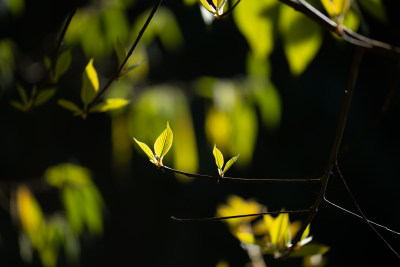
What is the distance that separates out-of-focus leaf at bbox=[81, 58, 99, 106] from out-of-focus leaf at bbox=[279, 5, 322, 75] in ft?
0.45

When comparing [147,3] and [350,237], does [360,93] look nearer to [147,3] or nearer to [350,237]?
[350,237]

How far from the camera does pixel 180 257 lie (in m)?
2.70

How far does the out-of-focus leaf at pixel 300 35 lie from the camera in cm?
30

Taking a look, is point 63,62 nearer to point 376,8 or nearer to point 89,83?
point 89,83

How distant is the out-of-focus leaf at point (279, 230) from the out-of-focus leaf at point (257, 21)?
139mm

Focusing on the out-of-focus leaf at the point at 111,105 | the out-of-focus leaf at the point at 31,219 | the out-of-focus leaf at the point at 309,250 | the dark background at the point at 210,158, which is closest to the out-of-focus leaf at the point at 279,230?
the out-of-focus leaf at the point at 309,250

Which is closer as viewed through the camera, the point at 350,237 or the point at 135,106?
the point at 135,106

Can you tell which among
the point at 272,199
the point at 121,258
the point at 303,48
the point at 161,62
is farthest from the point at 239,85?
the point at 121,258

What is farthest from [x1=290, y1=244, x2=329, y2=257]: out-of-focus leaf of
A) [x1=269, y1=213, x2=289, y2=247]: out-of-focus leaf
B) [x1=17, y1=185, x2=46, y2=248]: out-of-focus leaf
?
[x1=17, y1=185, x2=46, y2=248]: out-of-focus leaf

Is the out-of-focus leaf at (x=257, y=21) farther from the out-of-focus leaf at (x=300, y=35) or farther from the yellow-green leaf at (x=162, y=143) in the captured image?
the yellow-green leaf at (x=162, y=143)

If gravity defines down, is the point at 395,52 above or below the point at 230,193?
above

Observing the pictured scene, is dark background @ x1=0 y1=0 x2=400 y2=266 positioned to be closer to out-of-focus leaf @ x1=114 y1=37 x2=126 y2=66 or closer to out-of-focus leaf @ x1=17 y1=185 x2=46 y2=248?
out-of-focus leaf @ x1=17 y1=185 x2=46 y2=248

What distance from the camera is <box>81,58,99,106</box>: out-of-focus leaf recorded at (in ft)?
0.86

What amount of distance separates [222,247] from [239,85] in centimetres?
184
